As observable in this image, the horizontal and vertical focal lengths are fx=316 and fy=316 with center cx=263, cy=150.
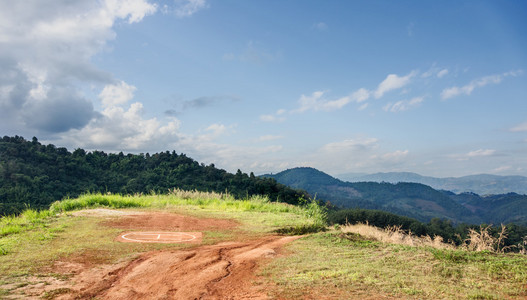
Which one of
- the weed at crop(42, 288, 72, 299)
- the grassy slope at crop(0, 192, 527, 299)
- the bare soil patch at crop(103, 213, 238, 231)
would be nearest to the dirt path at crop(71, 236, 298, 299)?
the weed at crop(42, 288, 72, 299)

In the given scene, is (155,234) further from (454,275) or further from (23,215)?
(454,275)

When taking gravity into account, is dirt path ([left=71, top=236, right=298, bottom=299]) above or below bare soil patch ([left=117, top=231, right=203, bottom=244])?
below

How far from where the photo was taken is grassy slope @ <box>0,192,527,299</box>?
3.86m

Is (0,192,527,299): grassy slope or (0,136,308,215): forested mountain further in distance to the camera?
(0,136,308,215): forested mountain

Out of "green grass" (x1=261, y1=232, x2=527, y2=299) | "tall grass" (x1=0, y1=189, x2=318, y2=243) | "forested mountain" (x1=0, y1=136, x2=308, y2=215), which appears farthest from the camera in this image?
"forested mountain" (x1=0, y1=136, x2=308, y2=215)

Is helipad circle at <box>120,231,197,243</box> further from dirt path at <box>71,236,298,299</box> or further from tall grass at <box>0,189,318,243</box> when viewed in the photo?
tall grass at <box>0,189,318,243</box>

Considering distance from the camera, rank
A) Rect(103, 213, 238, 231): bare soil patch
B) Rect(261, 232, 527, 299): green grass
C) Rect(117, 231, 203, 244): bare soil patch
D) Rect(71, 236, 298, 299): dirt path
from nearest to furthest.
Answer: Rect(261, 232, 527, 299): green grass < Rect(71, 236, 298, 299): dirt path < Rect(117, 231, 203, 244): bare soil patch < Rect(103, 213, 238, 231): bare soil patch

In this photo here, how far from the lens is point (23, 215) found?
10633 millimetres

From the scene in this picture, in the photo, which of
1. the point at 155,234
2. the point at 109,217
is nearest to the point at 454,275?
the point at 155,234

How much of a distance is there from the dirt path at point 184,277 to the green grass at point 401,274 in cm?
48

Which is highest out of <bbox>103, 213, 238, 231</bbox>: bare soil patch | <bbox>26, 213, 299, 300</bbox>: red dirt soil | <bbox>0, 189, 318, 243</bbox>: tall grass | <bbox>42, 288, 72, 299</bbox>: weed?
<bbox>0, 189, 318, 243</bbox>: tall grass

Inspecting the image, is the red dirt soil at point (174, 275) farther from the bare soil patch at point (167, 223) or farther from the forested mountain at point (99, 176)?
the forested mountain at point (99, 176)

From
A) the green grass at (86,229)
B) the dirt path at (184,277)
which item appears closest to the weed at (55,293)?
the dirt path at (184,277)

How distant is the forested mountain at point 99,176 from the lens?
3634 cm
